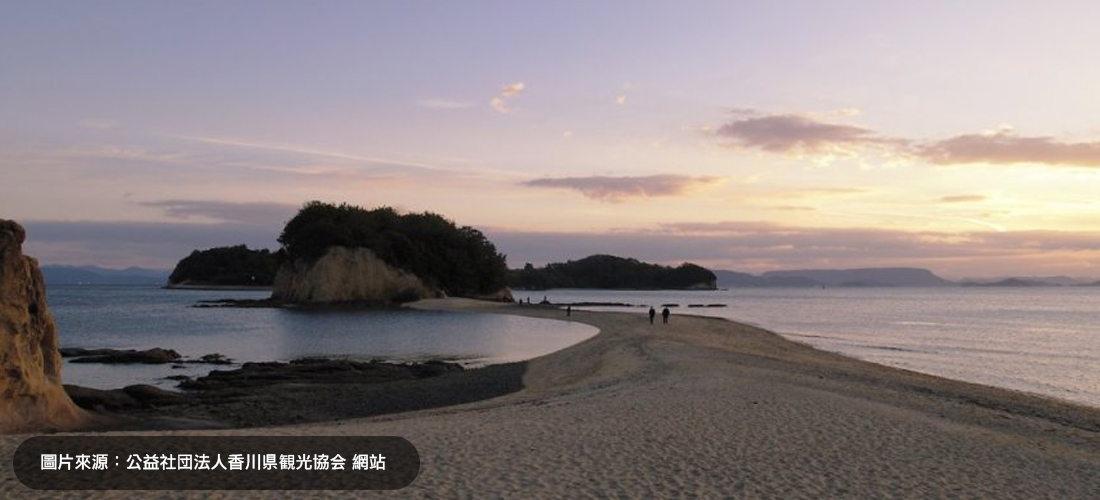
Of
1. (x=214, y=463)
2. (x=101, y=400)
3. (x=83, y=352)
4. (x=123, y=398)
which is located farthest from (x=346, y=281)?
(x=214, y=463)

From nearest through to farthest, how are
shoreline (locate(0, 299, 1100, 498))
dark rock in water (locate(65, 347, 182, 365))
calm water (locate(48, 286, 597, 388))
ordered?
1. shoreline (locate(0, 299, 1100, 498))
2. calm water (locate(48, 286, 597, 388))
3. dark rock in water (locate(65, 347, 182, 365))

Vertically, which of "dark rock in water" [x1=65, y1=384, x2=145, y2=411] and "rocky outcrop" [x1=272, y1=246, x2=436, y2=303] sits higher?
"rocky outcrop" [x1=272, y1=246, x2=436, y2=303]

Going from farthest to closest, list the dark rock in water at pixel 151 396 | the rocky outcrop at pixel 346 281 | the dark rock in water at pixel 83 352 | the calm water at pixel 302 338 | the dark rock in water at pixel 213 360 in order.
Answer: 1. the rocky outcrop at pixel 346 281
2. the dark rock in water at pixel 83 352
3. the dark rock in water at pixel 213 360
4. the calm water at pixel 302 338
5. the dark rock in water at pixel 151 396

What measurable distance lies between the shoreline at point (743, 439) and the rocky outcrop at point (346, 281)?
266 feet

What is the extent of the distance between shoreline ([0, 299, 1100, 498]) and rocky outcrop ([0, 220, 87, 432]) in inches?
117

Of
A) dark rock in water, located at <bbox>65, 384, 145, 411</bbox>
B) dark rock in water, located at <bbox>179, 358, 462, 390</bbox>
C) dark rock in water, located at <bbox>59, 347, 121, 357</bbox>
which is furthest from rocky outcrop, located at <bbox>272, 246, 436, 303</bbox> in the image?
dark rock in water, located at <bbox>65, 384, 145, 411</bbox>

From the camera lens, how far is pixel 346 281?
104m

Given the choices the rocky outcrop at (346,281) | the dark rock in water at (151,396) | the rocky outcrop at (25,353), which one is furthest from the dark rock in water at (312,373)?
the rocky outcrop at (346,281)

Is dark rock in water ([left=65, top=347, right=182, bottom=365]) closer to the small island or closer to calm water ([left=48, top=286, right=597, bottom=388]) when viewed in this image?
calm water ([left=48, top=286, right=597, bottom=388])

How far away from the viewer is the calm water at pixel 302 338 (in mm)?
33031

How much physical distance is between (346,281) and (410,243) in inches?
424

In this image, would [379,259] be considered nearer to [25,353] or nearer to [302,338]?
[302,338]

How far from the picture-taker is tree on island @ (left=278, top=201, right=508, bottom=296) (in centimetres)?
10481

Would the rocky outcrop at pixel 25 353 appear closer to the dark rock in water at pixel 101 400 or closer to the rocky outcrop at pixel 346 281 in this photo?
the dark rock in water at pixel 101 400
